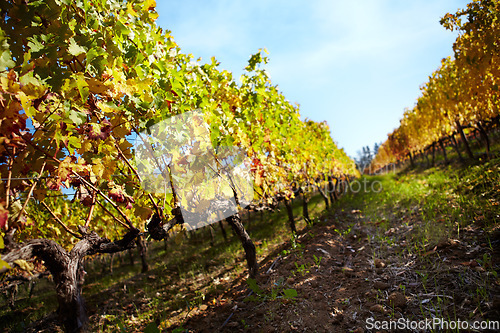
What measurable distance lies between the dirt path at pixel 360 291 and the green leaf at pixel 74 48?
120 inches

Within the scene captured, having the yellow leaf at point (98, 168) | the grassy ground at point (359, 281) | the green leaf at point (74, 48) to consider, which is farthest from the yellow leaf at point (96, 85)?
the grassy ground at point (359, 281)

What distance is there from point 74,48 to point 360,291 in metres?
3.67

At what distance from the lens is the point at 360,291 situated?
117 inches

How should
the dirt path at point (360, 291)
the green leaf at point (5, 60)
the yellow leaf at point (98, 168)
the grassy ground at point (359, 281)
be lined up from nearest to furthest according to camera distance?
1. the green leaf at point (5, 60)
2. the yellow leaf at point (98, 168)
3. the dirt path at point (360, 291)
4. the grassy ground at point (359, 281)

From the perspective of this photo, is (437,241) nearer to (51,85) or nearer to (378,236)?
(378,236)

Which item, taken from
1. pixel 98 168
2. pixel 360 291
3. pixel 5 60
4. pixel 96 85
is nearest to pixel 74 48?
pixel 96 85

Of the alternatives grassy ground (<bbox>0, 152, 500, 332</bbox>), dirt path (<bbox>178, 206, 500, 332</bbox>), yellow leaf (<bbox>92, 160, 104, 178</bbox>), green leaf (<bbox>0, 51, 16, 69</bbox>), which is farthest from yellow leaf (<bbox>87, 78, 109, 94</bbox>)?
dirt path (<bbox>178, 206, 500, 332</bbox>)

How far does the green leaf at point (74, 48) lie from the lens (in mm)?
1361

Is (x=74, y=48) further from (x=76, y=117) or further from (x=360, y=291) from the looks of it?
(x=360, y=291)

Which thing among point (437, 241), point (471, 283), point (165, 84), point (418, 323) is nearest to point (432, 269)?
point (471, 283)

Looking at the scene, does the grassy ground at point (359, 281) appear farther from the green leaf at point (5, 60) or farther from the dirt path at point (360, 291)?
the green leaf at point (5, 60)

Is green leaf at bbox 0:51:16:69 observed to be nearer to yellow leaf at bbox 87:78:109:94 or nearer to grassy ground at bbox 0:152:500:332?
yellow leaf at bbox 87:78:109:94

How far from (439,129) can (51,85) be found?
652 inches

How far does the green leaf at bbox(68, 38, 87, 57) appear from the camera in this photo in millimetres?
1361
